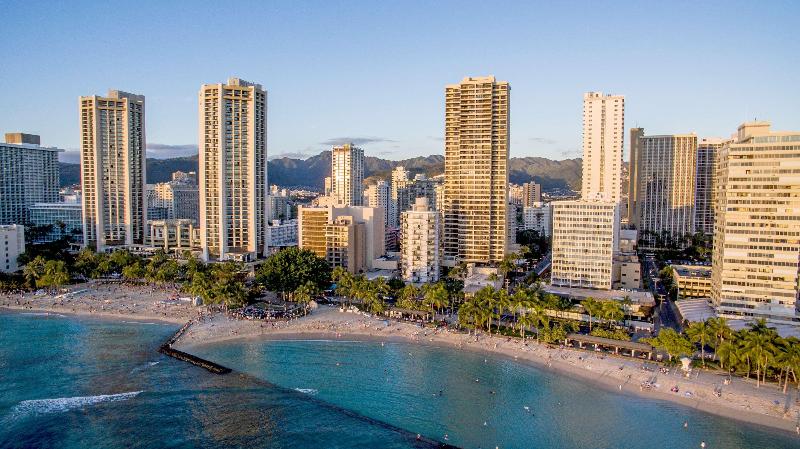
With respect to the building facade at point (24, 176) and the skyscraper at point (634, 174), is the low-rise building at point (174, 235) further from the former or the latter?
the skyscraper at point (634, 174)

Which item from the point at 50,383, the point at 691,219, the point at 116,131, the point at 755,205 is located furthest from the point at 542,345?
the point at 691,219

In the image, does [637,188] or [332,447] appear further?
[637,188]

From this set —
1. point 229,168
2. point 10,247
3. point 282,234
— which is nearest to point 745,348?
point 229,168

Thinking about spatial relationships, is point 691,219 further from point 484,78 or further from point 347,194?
point 347,194

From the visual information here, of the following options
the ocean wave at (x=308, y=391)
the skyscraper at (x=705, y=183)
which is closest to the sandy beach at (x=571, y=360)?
A: the ocean wave at (x=308, y=391)

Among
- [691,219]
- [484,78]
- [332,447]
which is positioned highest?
[484,78]

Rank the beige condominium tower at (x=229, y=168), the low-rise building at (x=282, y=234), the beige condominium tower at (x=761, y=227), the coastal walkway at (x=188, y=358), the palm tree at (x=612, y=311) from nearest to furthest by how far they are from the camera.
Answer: the coastal walkway at (x=188, y=358)
the beige condominium tower at (x=761, y=227)
the palm tree at (x=612, y=311)
the beige condominium tower at (x=229, y=168)
the low-rise building at (x=282, y=234)

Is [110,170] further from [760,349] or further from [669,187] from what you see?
[669,187]
